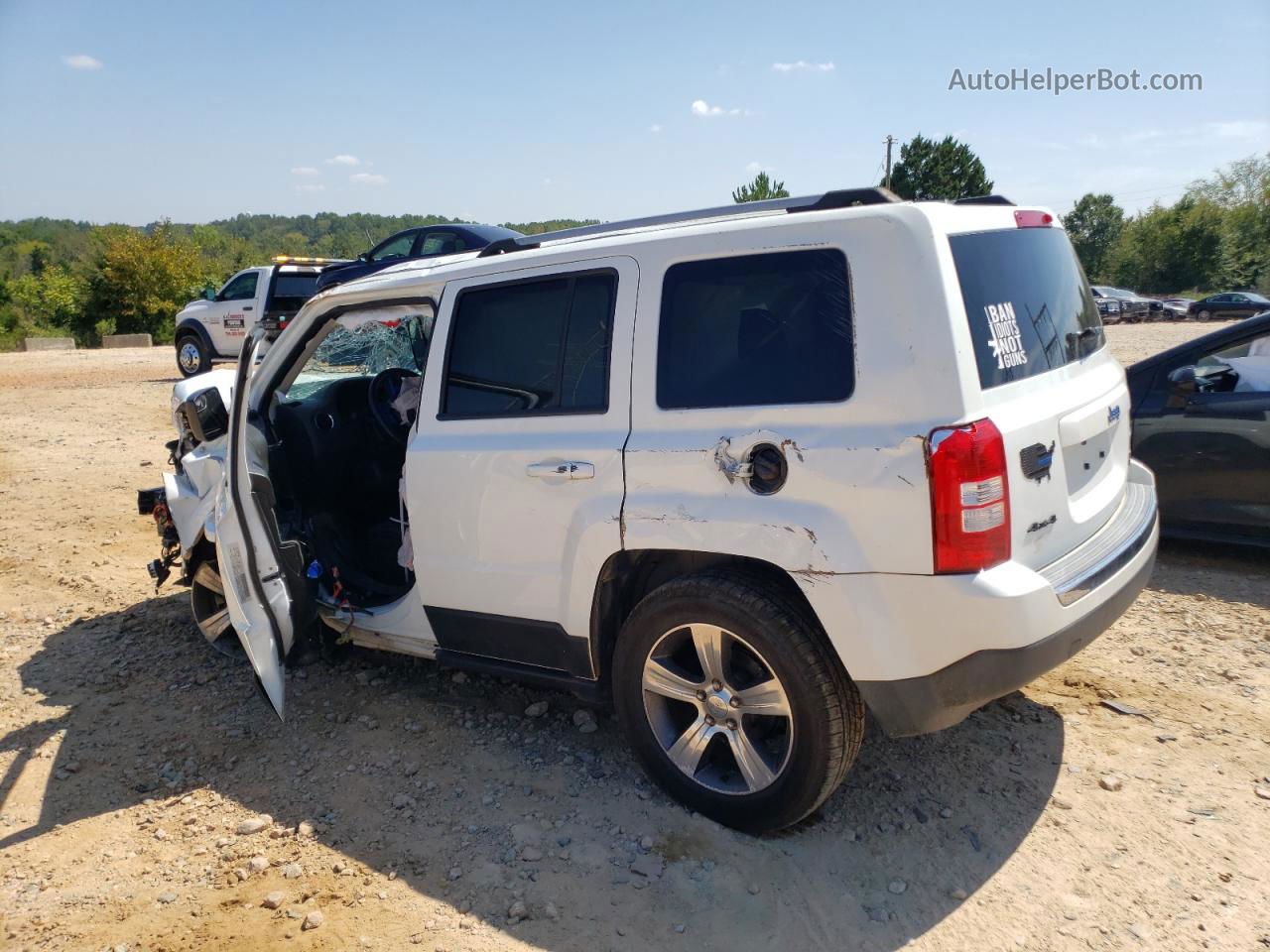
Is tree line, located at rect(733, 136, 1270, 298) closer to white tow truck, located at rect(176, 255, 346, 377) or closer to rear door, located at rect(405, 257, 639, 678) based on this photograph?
white tow truck, located at rect(176, 255, 346, 377)

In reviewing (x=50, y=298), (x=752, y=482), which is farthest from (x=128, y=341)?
(x=752, y=482)

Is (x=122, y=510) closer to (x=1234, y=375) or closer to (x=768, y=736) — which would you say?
(x=768, y=736)

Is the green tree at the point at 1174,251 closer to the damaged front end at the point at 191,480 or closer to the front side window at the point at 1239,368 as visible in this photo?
the front side window at the point at 1239,368

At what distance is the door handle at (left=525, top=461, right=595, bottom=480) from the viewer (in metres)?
3.18

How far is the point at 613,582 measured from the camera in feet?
10.9

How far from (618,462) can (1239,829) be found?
2.39m

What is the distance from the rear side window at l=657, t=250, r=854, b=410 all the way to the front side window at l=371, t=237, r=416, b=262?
10803 millimetres

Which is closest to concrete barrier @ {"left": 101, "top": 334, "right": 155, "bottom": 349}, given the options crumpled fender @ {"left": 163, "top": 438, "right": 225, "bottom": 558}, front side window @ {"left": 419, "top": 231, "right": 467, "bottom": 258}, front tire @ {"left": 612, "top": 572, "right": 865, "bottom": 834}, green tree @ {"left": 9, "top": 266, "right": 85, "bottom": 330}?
green tree @ {"left": 9, "top": 266, "right": 85, "bottom": 330}

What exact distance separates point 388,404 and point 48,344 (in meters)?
31.7

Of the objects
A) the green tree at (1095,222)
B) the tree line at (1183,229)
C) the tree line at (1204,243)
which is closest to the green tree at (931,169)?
the tree line at (1183,229)

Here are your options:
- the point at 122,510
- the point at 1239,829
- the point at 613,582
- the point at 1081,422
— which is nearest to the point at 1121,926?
the point at 1239,829

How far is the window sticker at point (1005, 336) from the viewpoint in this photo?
274 centimetres

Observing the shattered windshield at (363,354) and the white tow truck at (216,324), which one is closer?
the shattered windshield at (363,354)

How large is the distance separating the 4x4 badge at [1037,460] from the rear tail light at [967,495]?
0.14 meters
